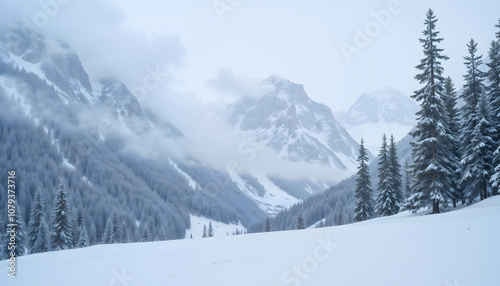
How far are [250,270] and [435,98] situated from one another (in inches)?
803

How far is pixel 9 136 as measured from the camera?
125062 mm

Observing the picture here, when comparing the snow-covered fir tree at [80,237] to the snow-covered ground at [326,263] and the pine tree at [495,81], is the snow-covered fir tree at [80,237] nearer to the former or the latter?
the snow-covered ground at [326,263]

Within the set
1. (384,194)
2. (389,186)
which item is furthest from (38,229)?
(389,186)

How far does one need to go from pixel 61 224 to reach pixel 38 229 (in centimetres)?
481

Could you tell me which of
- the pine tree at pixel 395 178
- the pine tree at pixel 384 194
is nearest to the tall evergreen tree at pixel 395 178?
the pine tree at pixel 395 178

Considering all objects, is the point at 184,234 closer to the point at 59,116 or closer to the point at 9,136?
the point at 9,136

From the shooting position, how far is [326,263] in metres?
7.87

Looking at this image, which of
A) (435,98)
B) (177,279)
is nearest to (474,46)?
(435,98)

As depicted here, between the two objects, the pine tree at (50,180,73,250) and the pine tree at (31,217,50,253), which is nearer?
the pine tree at (50,180,73,250)

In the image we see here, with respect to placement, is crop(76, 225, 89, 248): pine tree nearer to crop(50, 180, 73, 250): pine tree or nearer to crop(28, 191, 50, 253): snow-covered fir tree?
crop(28, 191, 50, 253): snow-covered fir tree

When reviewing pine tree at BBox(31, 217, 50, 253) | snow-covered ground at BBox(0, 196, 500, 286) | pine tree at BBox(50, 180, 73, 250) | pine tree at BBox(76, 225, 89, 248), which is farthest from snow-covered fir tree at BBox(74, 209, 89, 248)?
snow-covered ground at BBox(0, 196, 500, 286)

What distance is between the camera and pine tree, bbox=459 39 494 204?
75.9ft

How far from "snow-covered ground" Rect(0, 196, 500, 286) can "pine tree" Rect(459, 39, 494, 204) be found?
52.5 feet

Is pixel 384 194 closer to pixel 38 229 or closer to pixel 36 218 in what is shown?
Result: pixel 36 218
